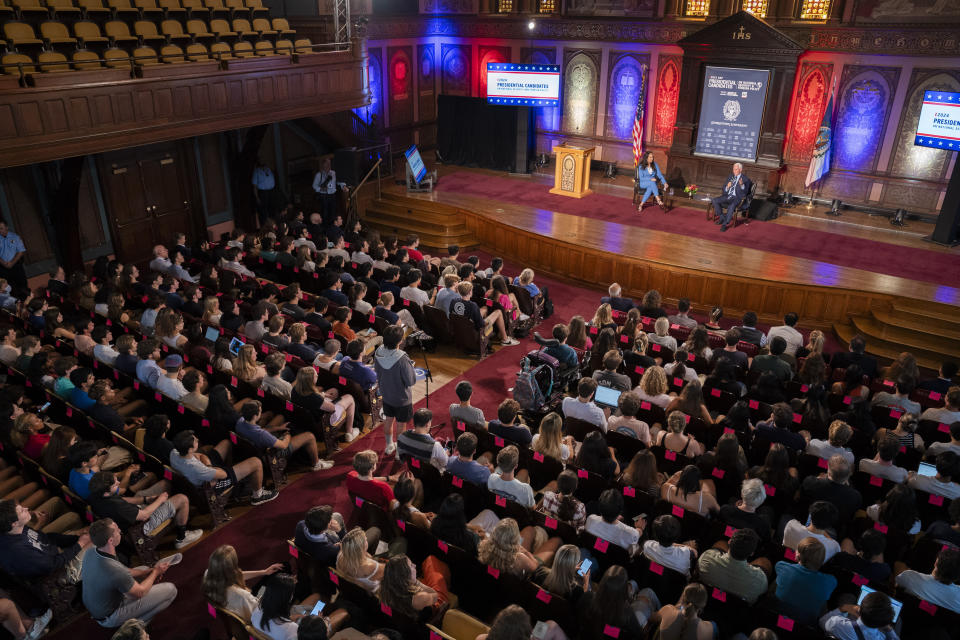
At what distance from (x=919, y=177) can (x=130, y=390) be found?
1267cm

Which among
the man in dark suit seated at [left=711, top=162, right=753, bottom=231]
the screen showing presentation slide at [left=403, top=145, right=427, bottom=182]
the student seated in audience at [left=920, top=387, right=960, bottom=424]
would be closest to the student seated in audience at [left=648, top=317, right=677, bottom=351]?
the student seated in audience at [left=920, top=387, right=960, bottom=424]

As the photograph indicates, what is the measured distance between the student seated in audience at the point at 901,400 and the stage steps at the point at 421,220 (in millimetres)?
7802

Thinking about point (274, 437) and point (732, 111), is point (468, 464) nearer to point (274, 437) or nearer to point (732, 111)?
point (274, 437)

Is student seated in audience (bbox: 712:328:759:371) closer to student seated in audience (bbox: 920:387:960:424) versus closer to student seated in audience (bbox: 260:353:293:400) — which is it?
student seated in audience (bbox: 920:387:960:424)

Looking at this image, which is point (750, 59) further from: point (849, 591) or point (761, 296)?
point (849, 591)

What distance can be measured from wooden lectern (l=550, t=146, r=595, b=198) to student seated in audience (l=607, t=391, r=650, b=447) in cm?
858

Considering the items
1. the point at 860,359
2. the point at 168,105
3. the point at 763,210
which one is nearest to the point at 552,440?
the point at 860,359

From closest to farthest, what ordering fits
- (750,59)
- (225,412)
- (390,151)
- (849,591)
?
(849,591) < (225,412) < (750,59) < (390,151)

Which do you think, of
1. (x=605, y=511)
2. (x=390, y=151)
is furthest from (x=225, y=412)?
(x=390, y=151)

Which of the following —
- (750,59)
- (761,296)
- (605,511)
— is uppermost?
(750,59)

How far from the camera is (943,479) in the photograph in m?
4.84

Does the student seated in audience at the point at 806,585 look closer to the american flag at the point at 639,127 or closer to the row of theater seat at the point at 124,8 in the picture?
the american flag at the point at 639,127

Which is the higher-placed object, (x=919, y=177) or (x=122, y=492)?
(x=919, y=177)

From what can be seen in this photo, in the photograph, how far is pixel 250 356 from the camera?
6.50 m
